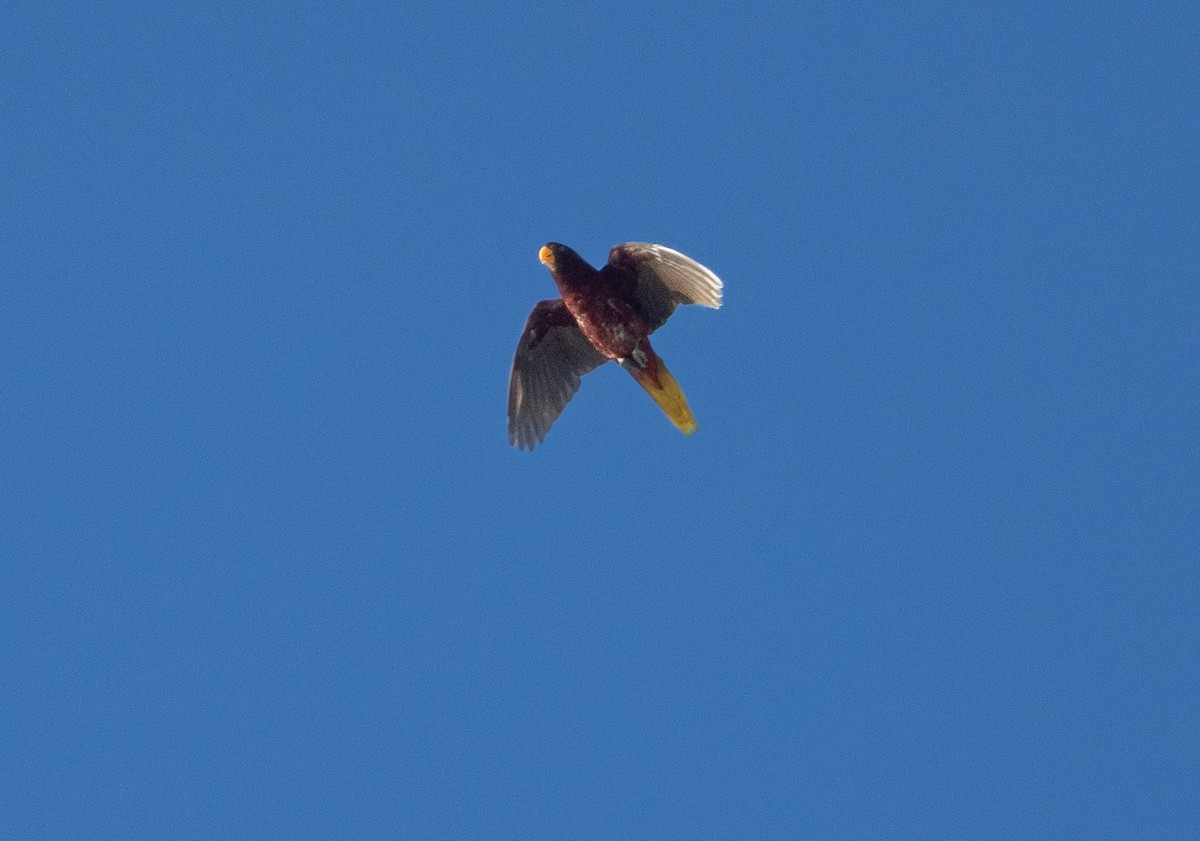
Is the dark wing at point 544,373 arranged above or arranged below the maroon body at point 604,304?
above

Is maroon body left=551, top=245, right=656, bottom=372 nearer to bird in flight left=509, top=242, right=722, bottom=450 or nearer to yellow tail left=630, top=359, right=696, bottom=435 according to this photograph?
bird in flight left=509, top=242, right=722, bottom=450

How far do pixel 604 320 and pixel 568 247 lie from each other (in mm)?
880

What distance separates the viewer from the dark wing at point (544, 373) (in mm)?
18406

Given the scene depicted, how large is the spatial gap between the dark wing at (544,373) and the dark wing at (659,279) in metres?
1.17

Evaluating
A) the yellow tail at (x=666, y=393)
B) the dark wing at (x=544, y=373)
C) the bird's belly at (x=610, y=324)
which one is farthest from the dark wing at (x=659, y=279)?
the dark wing at (x=544, y=373)

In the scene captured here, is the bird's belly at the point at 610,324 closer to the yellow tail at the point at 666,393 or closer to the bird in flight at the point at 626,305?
the bird in flight at the point at 626,305

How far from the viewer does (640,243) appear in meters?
17.0

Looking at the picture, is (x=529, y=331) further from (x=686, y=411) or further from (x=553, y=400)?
(x=686, y=411)

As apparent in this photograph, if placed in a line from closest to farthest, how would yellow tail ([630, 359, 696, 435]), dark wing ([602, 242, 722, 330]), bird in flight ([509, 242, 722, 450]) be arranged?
1. dark wing ([602, 242, 722, 330])
2. bird in flight ([509, 242, 722, 450])
3. yellow tail ([630, 359, 696, 435])

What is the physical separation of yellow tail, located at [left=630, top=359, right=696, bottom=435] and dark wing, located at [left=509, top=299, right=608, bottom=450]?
0.97m

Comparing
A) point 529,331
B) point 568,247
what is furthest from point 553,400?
point 568,247

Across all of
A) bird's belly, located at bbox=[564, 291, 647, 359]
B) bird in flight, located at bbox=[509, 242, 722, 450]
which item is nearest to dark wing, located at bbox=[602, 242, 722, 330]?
bird in flight, located at bbox=[509, 242, 722, 450]

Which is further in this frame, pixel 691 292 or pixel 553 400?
pixel 553 400

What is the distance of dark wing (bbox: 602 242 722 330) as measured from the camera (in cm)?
1683
